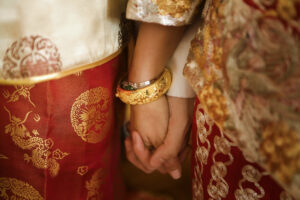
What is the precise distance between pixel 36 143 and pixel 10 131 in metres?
0.05

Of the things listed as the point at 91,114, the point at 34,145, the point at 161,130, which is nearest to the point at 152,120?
the point at 161,130

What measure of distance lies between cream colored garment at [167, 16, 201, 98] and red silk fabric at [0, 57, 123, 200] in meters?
0.12

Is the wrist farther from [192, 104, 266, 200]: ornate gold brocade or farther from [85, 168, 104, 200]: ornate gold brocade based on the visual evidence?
[85, 168, 104, 200]: ornate gold brocade

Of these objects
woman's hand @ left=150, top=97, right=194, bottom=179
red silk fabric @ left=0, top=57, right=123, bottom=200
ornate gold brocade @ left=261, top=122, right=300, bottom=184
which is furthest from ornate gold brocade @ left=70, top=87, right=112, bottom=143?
ornate gold brocade @ left=261, top=122, right=300, bottom=184

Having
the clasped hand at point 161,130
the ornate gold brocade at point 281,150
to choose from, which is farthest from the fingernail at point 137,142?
the ornate gold brocade at point 281,150

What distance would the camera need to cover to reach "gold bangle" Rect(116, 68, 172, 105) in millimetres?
526

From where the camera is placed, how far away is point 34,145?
0.47 m

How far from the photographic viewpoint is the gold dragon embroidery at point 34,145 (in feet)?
1.50

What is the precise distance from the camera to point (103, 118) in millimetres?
535

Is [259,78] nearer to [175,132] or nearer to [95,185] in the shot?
[175,132]

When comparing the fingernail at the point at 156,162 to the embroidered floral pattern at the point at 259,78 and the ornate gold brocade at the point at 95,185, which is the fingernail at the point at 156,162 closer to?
the ornate gold brocade at the point at 95,185

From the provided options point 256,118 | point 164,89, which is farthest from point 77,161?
point 256,118

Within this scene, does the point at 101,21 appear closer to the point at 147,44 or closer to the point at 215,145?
the point at 147,44

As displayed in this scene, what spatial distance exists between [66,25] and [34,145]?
0.76 ft
